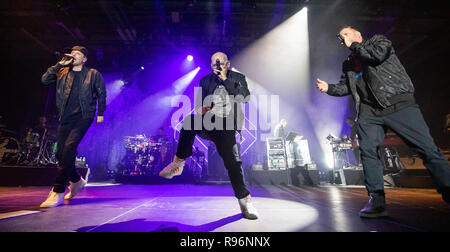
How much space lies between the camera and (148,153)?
329 inches

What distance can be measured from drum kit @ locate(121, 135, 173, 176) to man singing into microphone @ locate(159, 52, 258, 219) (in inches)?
253

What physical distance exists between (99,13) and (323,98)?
1127cm

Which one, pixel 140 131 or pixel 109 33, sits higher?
pixel 109 33

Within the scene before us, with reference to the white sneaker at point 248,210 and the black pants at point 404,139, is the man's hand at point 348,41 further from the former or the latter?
the white sneaker at point 248,210

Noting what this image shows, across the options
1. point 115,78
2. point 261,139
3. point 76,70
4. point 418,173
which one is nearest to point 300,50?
point 261,139

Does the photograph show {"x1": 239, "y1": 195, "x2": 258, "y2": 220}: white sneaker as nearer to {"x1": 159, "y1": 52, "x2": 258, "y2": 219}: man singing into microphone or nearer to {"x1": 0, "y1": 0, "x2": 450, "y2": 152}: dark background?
{"x1": 159, "y1": 52, "x2": 258, "y2": 219}: man singing into microphone

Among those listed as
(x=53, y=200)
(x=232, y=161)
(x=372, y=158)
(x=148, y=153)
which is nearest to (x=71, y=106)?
(x=53, y=200)

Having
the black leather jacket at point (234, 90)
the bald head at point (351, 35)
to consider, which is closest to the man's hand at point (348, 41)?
the bald head at point (351, 35)

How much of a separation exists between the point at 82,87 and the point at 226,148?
2.38 meters

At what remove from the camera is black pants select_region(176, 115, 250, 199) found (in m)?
1.96

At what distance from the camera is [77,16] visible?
7.14m

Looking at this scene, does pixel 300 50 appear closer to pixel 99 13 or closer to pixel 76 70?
pixel 99 13

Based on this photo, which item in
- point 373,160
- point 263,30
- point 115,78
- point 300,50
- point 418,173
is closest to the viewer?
point 373,160

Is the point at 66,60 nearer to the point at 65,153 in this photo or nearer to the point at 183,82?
the point at 65,153
